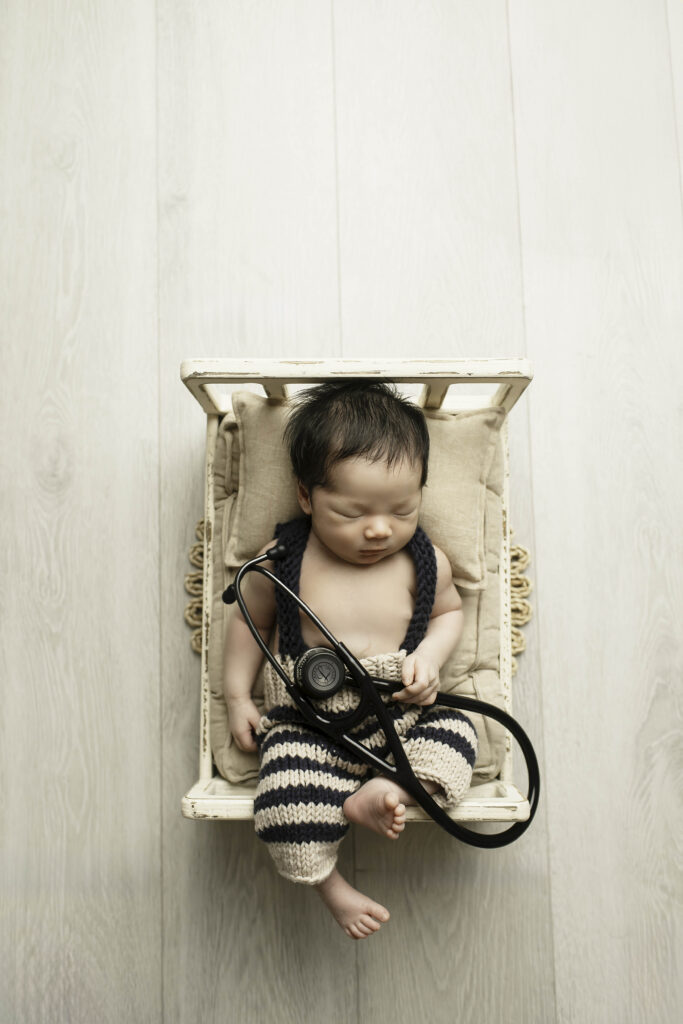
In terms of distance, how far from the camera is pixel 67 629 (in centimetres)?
110

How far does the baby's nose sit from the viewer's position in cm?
85

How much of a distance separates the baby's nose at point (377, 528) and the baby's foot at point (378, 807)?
28 cm

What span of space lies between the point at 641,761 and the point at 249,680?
0.60 metres

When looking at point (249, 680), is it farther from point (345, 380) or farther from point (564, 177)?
point (564, 177)

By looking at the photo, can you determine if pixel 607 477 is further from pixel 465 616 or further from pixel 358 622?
pixel 358 622

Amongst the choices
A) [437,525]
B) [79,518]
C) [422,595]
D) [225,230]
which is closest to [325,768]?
[422,595]

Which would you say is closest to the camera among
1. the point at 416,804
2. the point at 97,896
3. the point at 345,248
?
the point at 416,804

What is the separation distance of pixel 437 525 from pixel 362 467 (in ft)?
0.58

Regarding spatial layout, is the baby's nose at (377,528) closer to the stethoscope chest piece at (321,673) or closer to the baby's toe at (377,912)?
the stethoscope chest piece at (321,673)

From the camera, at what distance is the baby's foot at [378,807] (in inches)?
31.3

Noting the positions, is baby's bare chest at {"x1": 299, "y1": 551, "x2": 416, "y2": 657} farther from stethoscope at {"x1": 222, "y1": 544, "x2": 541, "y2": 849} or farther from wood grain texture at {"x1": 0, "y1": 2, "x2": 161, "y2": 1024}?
wood grain texture at {"x1": 0, "y1": 2, "x2": 161, "y2": 1024}

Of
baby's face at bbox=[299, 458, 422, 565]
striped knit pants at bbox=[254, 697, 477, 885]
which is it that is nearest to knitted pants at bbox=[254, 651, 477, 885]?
striped knit pants at bbox=[254, 697, 477, 885]

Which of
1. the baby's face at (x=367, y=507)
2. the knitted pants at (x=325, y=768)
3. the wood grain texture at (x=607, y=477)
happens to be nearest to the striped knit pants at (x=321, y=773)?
the knitted pants at (x=325, y=768)

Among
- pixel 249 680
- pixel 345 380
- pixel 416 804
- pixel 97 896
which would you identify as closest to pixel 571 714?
pixel 416 804
